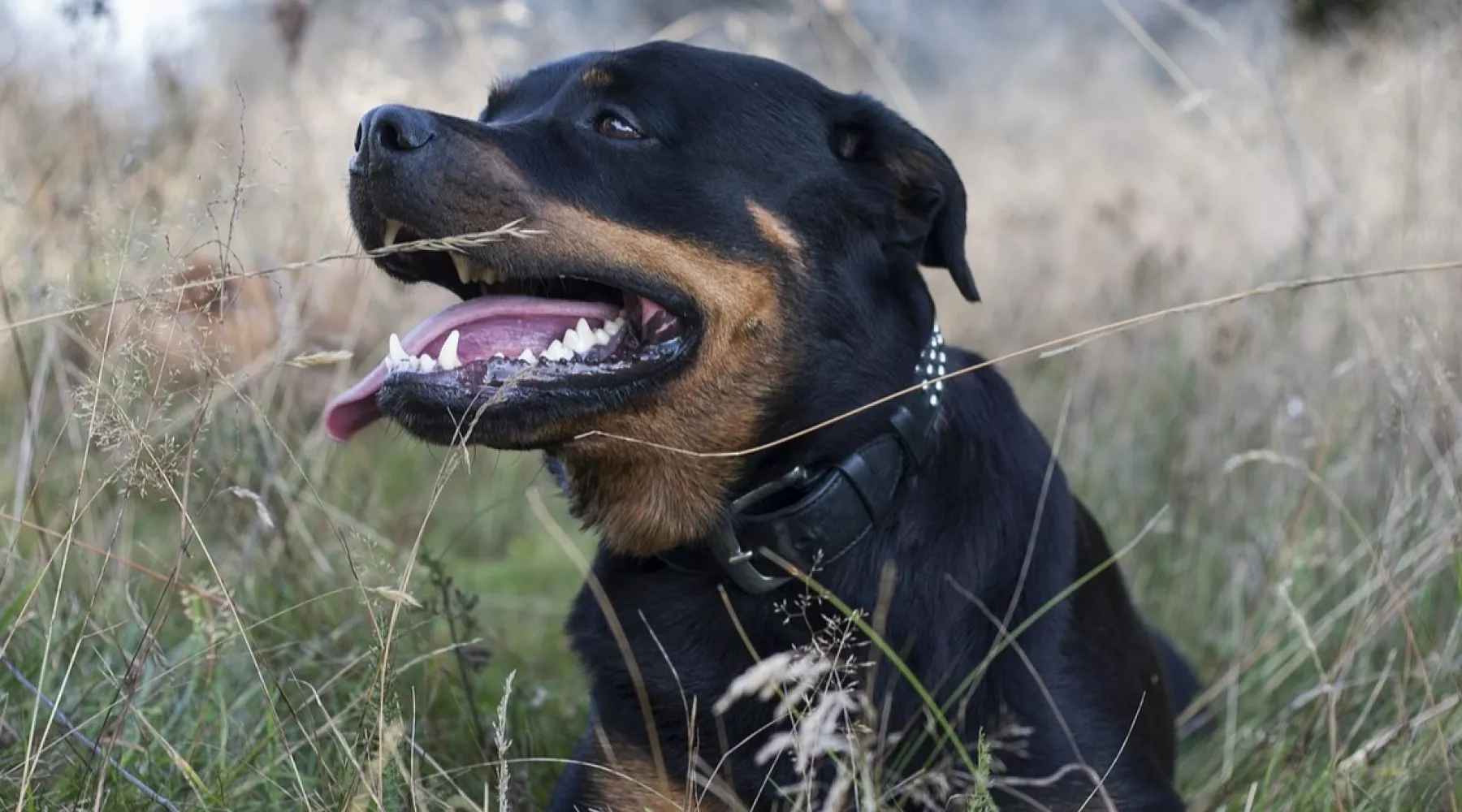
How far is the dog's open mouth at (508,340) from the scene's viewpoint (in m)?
2.23

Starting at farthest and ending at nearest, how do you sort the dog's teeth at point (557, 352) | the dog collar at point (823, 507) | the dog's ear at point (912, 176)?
the dog's ear at point (912, 176)
the dog collar at point (823, 507)
the dog's teeth at point (557, 352)

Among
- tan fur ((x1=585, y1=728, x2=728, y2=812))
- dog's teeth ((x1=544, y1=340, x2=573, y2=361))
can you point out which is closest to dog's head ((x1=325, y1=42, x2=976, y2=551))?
dog's teeth ((x1=544, y1=340, x2=573, y2=361))

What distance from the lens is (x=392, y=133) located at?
2260mm

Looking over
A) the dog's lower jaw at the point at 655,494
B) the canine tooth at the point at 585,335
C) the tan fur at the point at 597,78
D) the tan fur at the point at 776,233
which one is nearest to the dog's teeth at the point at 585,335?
the canine tooth at the point at 585,335

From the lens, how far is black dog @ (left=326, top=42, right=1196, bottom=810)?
2.33m

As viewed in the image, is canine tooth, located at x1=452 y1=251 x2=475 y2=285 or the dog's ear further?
the dog's ear

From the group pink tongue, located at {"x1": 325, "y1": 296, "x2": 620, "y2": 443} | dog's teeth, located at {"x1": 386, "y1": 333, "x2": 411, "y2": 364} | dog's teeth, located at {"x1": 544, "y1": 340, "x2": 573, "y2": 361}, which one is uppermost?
dog's teeth, located at {"x1": 386, "y1": 333, "x2": 411, "y2": 364}

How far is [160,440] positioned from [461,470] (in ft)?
4.99

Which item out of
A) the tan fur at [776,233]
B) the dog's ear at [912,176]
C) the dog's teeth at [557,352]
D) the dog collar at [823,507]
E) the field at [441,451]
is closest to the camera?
the field at [441,451]

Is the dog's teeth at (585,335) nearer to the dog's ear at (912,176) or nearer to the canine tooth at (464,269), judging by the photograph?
the canine tooth at (464,269)

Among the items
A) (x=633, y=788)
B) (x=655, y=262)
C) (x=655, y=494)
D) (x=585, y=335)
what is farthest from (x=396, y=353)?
(x=633, y=788)

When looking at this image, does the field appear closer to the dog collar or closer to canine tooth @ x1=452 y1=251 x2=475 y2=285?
canine tooth @ x1=452 y1=251 x2=475 y2=285

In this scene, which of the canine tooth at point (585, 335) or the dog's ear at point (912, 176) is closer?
the canine tooth at point (585, 335)

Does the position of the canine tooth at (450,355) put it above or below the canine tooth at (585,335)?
above
